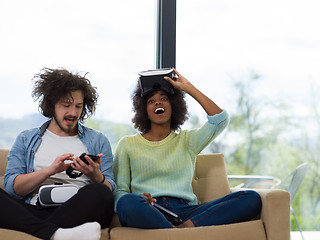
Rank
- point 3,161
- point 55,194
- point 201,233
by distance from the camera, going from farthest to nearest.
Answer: point 3,161, point 55,194, point 201,233

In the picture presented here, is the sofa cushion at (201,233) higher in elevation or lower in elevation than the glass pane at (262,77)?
lower

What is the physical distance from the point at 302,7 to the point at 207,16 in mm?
794

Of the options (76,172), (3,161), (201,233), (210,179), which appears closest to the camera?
(201,233)

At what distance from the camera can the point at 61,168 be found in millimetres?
1917

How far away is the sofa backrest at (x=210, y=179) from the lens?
2365mm

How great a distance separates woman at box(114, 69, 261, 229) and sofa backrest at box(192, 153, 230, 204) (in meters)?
0.10

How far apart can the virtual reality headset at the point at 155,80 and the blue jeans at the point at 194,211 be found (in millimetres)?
647

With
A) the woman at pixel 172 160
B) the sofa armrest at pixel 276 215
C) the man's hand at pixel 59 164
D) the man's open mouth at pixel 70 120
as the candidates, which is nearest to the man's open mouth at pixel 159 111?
the woman at pixel 172 160

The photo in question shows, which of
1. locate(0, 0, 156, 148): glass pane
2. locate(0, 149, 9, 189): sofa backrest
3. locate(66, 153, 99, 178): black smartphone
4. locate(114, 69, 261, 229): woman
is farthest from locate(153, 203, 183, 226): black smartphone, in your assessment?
locate(0, 0, 156, 148): glass pane

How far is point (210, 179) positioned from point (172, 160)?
0.28 metres

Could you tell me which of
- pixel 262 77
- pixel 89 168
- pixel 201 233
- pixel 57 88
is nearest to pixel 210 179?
pixel 201 233

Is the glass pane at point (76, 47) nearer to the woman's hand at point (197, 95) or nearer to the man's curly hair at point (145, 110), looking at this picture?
the man's curly hair at point (145, 110)

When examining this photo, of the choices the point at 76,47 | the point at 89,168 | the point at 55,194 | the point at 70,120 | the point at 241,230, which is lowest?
the point at 241,230

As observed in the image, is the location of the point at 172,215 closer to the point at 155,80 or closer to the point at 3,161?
the point at 155,80
